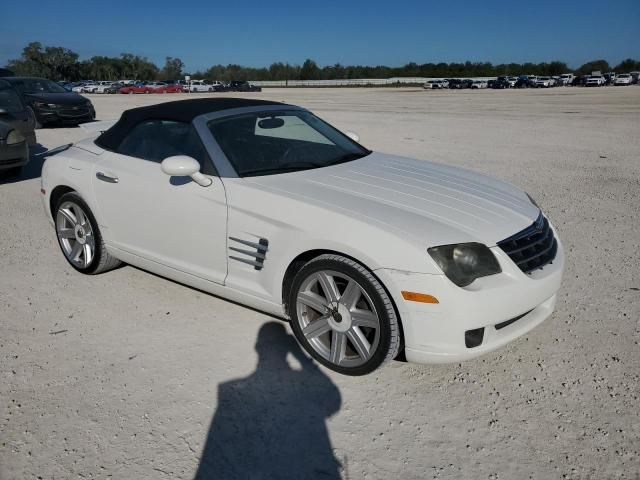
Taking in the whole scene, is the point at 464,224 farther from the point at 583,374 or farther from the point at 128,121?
the point at 128,121

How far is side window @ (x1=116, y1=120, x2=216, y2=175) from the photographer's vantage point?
343cm

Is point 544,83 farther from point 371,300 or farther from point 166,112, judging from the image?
point 371,300

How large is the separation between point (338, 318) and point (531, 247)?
117 centimetres

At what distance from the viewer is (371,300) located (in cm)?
267

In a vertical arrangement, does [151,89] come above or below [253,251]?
below

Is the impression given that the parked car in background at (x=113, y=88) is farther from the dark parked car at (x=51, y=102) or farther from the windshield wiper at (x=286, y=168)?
the windshield wiper at (x=286, y=168)

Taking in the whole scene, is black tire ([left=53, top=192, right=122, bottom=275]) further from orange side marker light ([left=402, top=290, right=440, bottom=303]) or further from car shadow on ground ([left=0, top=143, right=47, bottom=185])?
car shadow on ground ([left=0, top=143, right=47, bottom=185])

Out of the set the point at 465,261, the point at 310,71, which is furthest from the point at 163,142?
the point at 310,71

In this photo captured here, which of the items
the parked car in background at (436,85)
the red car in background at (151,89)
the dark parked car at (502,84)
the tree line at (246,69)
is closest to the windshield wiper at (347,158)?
the red car in background at (151,89)

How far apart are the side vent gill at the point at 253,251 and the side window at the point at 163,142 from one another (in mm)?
524

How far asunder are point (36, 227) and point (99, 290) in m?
2.20

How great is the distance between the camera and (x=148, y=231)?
11.8 feet

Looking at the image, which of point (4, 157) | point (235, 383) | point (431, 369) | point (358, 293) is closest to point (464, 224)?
point (358, 293)

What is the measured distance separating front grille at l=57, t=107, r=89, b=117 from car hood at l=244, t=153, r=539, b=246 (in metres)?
14.0
